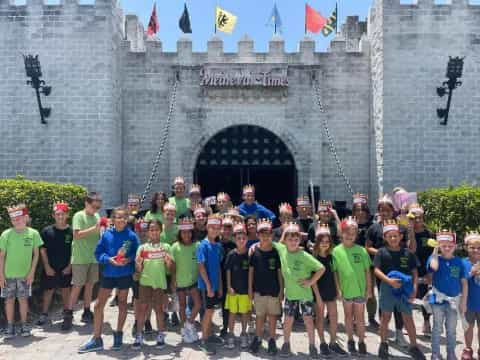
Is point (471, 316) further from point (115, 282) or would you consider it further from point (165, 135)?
point (165, 135)

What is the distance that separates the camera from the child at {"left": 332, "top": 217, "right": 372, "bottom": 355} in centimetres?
557

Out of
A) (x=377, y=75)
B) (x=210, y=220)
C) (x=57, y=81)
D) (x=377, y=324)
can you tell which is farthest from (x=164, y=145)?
(x=377, y=324)

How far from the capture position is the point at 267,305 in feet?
18.4

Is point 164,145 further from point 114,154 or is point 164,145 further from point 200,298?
point 200,298

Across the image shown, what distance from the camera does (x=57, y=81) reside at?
1162 centimetres

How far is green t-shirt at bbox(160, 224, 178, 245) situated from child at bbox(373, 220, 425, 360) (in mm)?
3008

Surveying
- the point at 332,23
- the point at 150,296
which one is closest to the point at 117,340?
the point at 150,296

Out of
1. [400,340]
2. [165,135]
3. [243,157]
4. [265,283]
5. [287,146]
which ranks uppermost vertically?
[165,135]

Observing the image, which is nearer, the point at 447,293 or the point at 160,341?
the point at 447,293

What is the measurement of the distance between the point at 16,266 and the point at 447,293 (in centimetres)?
579

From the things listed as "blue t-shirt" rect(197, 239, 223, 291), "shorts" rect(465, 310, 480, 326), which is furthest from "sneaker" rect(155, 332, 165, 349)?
"shorts" rect(465, 310, 480, 326)

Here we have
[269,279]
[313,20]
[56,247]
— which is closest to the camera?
[269,279]

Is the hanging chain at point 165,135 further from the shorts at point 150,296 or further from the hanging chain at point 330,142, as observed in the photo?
the shorts at point 150,296

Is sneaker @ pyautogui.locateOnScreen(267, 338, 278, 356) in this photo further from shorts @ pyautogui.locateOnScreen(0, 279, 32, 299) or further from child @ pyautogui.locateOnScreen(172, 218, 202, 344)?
shorts @ pyautogui.locateOnScreen(0, 279, 32, 299)
